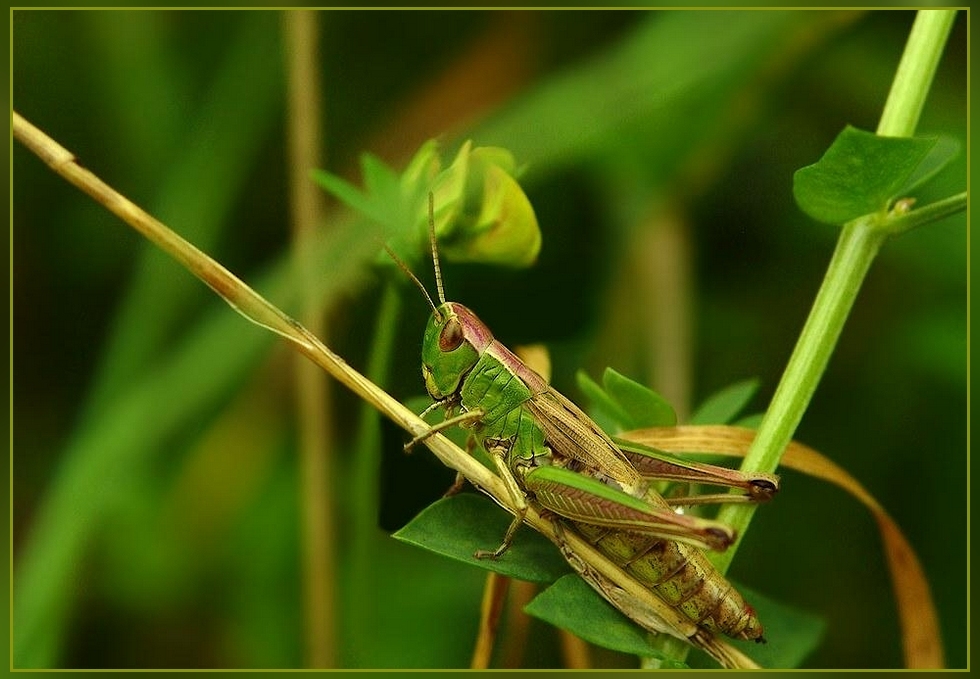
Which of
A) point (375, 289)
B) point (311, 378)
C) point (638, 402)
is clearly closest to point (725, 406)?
point (638, 402)

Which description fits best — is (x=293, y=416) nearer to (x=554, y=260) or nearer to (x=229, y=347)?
(x=229, y=347)

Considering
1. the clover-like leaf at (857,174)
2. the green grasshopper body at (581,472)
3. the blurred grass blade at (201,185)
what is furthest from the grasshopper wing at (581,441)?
the blurred grass blade at (201,185)

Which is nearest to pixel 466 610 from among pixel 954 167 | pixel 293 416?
pixel 293 416

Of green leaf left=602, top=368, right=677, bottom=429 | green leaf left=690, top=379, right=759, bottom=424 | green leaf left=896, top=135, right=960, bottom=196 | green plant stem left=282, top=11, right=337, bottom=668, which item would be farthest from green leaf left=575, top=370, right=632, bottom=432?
green plant stem left=282, top=11, right=337, bottom=668

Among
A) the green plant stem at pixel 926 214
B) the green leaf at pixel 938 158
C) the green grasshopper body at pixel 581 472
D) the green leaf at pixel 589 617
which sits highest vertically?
the green leaf at pixel 938 158

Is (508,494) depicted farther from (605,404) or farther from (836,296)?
(836,296)

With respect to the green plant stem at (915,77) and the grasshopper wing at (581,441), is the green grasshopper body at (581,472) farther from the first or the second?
the green plant stem at (915,77)
